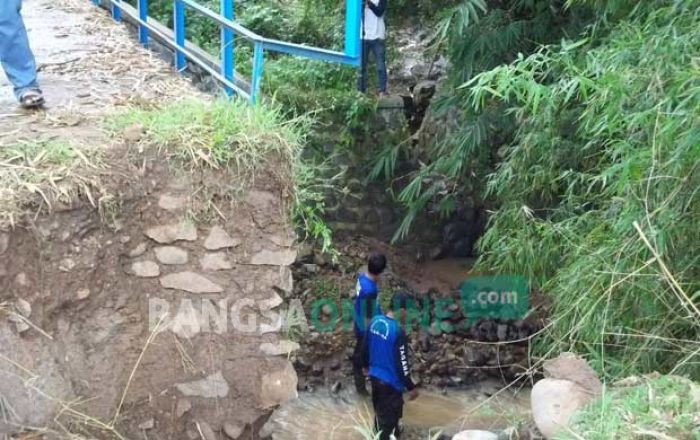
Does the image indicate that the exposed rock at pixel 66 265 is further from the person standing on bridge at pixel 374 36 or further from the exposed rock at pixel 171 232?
the person standing on bridge at pixel 374 36

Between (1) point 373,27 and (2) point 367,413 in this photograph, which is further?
(1) point 373,27

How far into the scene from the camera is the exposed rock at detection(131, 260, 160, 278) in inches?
158

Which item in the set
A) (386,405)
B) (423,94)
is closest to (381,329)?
(386,405)

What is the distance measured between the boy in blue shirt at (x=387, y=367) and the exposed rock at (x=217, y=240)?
127 centimetres

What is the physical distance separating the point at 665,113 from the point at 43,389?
109 inches

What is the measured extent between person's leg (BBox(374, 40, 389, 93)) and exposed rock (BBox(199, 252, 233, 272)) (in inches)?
155

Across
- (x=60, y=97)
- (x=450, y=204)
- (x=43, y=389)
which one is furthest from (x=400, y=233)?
(x=43, y=389)

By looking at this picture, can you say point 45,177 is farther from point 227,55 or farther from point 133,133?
point 227,55

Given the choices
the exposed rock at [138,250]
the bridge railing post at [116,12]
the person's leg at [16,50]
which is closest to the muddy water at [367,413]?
the exposed rock at [138,250]

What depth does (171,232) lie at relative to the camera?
401 cm

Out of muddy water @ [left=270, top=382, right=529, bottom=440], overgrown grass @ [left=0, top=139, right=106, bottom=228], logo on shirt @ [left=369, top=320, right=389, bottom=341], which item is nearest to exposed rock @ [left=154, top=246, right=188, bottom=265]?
overgrown grass @ [left=0, top=139, right=106, bottom=228]

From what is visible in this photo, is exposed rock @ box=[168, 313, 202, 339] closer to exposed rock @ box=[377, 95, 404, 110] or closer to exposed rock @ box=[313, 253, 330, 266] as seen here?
exposed rock @ box=[313, 253, 330, 266]

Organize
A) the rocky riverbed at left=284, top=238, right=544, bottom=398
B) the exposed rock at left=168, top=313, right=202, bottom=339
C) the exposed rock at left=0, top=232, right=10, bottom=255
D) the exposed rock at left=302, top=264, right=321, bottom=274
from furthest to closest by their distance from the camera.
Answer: the exposed rock at left=302, top=264, right=321, bottom=274, the rocky riverbed at left=284, top=238, right=544, bottom=398, the exposed rock at left=168, top=313, right=202, bottom=339, the exposed rock at left=0, top=232, right=10, bottom=255

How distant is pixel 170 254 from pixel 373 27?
13.0 ft
